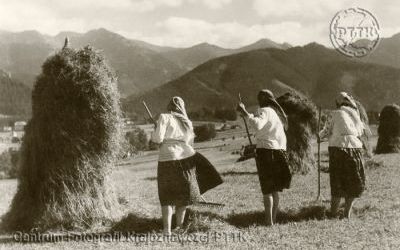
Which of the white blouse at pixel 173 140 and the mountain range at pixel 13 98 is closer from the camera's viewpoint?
the white blouse at pixel 173 140

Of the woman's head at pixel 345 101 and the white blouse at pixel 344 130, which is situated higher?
the woman's head at pixel 345 101

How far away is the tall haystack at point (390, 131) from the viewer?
1095 inches

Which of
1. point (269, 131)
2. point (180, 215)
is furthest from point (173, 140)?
point (269, 131)

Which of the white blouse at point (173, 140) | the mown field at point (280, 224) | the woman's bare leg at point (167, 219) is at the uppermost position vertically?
the white blouse at point (173, 140)

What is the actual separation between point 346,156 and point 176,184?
11.4ft

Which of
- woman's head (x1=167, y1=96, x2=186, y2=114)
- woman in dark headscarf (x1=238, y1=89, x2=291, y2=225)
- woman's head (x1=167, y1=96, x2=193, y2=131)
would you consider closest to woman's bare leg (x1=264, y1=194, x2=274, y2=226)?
woman in dark headscarf (x1=238, y1=89, x2=291, y2=225)

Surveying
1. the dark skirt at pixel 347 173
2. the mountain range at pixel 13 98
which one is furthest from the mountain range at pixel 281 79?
the dark skirt at pixel 347 173

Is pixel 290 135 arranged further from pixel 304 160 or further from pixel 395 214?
pixel 395 214

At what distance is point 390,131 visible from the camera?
91.7 ft

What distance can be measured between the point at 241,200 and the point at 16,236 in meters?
6.05

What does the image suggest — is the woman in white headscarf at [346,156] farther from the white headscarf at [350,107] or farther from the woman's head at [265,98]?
the woman's head at [265,98]

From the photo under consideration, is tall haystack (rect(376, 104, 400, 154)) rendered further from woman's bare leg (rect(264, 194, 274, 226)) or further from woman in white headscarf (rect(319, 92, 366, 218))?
woman's bare leg (rect(264, 194, 274, 226))

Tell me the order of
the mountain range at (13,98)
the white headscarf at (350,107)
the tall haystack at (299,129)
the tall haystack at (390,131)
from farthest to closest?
the mountain range at (13,98) → the tall haystack at (390,131) → the tall haystack at (299,129) → the white headscarf at (350,107)

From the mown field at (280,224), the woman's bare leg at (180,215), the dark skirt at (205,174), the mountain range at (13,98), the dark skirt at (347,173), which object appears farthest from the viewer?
the mountain range at (13,98)
